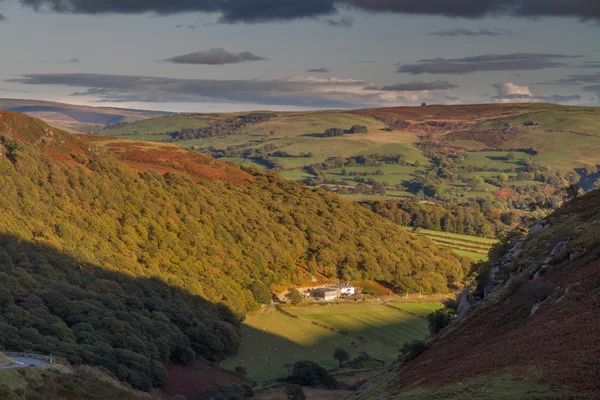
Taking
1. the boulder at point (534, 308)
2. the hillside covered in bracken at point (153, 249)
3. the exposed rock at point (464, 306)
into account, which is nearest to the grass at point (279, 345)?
the hillside covered in bracken at point (153, 249)

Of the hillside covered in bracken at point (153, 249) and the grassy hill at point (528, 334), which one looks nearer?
the grassy hill at point (528, 334)

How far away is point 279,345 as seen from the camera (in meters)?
94.9

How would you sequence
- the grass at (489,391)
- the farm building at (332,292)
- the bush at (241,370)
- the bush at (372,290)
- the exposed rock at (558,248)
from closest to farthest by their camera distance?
the grass at (489,391), the exposed rock at (558,248), the bush at (241,370), the farm building at (332,292), the bush at (372,290)

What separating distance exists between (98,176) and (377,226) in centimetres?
5808

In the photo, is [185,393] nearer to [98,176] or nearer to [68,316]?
[68,316]

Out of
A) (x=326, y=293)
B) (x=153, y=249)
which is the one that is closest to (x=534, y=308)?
(x=153, y=249)

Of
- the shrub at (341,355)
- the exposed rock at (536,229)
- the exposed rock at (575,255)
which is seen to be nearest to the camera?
the exposed rock at (575,255)

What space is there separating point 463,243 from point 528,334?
5515 inches

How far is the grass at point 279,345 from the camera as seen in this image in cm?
8719

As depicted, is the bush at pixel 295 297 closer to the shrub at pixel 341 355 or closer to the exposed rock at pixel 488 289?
the shrub at pixel 341 355

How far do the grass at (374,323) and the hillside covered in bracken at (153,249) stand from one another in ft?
32.6

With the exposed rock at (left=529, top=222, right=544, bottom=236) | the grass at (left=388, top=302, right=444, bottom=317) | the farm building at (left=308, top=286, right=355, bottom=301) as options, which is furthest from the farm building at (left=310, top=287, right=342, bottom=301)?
the exposed rock at (left=529, top=222, right=544, bottom=236)

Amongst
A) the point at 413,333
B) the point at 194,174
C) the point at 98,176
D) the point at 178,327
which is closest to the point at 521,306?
the point at 178,327

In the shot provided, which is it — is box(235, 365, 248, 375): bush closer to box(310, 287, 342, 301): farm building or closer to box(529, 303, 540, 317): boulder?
box(310, 287, 342, 301): farm building
